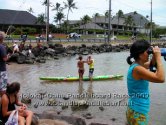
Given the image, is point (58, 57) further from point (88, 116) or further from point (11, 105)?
point (11, 105)

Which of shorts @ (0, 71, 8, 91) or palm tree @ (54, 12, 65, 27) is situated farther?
palm tree @ (54, 12, 65, 27)

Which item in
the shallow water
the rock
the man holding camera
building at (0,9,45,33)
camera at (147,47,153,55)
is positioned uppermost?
building at (0,9,45,33)

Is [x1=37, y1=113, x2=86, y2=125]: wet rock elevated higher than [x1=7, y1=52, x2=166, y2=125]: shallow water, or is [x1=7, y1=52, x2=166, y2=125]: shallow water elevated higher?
[x1=37, y1=113, x2=86, y2=125]: wet rock

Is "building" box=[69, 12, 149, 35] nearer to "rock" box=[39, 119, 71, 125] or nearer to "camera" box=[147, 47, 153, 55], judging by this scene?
"rock" box=[39, 119, 71, 125]

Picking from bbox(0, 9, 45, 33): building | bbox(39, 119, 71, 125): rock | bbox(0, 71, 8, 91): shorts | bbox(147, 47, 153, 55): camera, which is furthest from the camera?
bbox(0, 9, 45, 33): building

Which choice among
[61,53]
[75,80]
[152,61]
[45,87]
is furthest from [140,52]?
[61,53]

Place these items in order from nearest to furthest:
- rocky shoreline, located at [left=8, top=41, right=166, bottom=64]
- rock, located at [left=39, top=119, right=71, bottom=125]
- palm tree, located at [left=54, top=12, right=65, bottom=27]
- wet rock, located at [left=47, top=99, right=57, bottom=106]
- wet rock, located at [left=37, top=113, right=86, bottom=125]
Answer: rock, located at [left=39, top=119, right=71, bottom=125] < wet rock, located at [left=37, top=113, right=86, bottom=125] < wet rock, located at [left=47, top=99, right=57, bottom=106] < rocky shoreline, located at [left=8, top=41, right=166, bottom=64] < palm tree, located at [left=54, top=12, right=65, bottom=27]

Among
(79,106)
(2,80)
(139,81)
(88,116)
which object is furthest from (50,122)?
(139,81)

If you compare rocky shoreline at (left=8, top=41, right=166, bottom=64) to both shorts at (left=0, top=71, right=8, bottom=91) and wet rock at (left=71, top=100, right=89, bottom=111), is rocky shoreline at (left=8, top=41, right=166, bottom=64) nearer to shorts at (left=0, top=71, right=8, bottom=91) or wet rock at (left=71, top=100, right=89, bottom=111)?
wet rock at (left=71, top=100, right=89, bottom=111)

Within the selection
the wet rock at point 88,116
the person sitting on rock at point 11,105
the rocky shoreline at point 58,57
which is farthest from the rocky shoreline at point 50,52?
the person sitting on rock at point 11,105

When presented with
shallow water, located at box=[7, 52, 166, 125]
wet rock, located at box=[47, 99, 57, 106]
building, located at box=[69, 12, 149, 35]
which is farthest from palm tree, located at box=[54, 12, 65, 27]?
wet rock, located at box=[47, 99, 57, 106]

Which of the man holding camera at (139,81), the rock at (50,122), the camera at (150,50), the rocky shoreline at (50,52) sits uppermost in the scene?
the camera at (150,50)

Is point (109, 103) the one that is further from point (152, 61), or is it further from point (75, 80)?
point (152, 61)

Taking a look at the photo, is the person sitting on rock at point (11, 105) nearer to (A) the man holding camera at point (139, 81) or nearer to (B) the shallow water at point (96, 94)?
(A) the man holding camera at point (139, 81)
